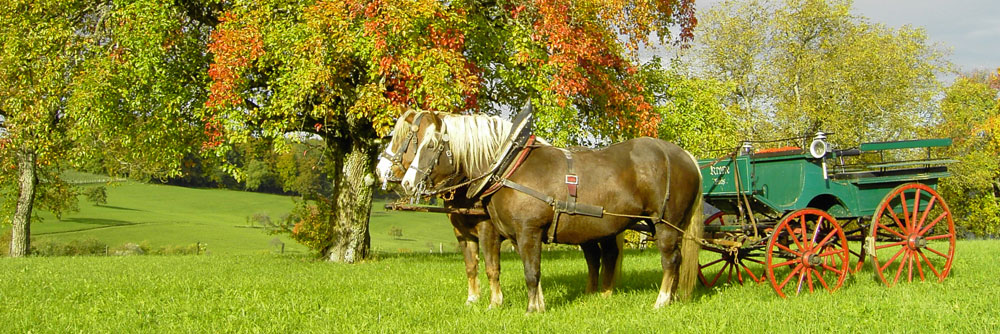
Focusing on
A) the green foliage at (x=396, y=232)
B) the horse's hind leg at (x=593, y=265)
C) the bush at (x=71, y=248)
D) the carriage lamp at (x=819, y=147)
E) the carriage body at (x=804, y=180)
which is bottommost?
the green foliage at (x=396, y=232)

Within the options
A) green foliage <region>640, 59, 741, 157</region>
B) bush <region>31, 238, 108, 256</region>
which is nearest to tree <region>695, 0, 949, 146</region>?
green foliage <region>640, 59, 741, 157</region>

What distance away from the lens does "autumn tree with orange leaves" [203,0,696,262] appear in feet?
41.0

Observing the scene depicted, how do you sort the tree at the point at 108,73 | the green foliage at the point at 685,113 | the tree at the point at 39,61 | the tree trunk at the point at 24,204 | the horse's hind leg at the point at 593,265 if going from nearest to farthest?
1. the horse's hind leg at the point at 593,265
2. the tree at the point at 108,73
3. the tree at the point at 39,61
4. the green foliage at the point at 685,113
5. the tree trunk at the point at 24,204

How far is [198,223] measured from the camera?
48844 mm

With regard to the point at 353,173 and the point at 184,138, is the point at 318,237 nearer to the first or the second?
the point at 353,173

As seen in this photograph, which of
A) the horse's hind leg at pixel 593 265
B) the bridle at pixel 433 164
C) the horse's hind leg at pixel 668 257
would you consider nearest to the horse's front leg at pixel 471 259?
the bridle at pixel 433 164

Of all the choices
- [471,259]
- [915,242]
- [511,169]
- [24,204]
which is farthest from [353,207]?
[24,204]

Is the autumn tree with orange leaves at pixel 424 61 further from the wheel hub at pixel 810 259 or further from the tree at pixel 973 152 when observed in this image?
the tree at pixel 973 152

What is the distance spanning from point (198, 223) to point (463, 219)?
152 feet

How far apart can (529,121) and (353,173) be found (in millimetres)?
10259

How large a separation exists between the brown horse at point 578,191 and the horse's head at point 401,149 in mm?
82

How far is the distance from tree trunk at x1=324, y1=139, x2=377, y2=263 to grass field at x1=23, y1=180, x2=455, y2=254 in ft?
69.1

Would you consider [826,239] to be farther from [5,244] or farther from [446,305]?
[5,244]

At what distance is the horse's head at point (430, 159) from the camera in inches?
266
